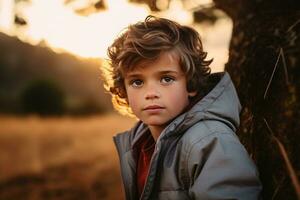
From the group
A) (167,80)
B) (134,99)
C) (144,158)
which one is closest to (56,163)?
(144,158)

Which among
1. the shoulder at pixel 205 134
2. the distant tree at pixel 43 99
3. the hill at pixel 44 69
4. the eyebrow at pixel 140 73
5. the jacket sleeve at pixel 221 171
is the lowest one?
the jacket sleeve at pixel 221 171

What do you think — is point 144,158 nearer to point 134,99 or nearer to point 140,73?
point 134,99

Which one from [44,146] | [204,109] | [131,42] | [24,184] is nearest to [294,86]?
[204,109]

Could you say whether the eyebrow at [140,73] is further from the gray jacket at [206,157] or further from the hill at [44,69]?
the hill at [44,69]

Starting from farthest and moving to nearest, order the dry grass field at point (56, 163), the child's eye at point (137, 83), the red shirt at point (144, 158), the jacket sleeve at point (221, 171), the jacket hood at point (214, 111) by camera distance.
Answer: the dry grass field at point (56, 163) → the red shirt at point (144, 158) → the child's eye at point (137, 83) → the jacket hood at point (214, 111) → the jacket sleeve at point (221, 171)

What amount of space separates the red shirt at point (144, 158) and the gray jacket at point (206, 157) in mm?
322

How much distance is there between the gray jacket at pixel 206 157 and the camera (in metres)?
2.11

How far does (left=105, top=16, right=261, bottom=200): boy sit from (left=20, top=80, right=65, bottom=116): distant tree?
75.3 ft

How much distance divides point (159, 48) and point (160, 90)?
7.5 inches

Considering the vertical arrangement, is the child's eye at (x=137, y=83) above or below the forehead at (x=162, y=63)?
below

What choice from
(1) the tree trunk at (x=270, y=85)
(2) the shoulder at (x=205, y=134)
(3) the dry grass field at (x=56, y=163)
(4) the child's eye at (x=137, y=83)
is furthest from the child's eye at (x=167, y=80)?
(3) the dry grass field at (x=56, y=163)

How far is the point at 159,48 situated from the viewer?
7.92 feet

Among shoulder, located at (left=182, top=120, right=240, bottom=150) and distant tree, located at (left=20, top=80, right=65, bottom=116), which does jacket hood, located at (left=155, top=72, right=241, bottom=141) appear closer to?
shoulder, located at (left=182, top=120, right=240, bottom=150)

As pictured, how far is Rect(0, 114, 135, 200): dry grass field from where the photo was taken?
25.0 feet
